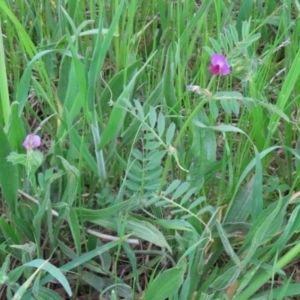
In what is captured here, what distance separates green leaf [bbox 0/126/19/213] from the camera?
79 centimetres

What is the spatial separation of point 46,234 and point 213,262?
250 mm

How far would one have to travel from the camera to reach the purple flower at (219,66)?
0.71 m

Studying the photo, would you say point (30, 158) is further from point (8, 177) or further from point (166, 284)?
point (166, 284)

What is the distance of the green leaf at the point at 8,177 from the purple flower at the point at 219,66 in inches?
11.4

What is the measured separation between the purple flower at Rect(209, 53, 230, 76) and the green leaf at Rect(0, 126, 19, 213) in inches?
11.4

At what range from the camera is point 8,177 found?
2.66ft

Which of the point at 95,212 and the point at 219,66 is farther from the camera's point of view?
the point at 95,212

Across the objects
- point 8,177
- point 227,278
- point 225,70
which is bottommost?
point 227,278

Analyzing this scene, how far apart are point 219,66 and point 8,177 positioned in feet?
1.07

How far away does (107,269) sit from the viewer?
0.85 m

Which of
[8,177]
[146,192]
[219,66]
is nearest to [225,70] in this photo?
[219,66]

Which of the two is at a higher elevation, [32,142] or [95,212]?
[32,142]

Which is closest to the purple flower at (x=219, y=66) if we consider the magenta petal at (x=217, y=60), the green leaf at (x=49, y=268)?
the magenta petal at (x=217, y=60)

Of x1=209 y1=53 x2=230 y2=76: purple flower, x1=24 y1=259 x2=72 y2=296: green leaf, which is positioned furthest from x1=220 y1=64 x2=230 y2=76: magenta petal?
x1=24 y1=259 x2=72 y2=296: green leaf
